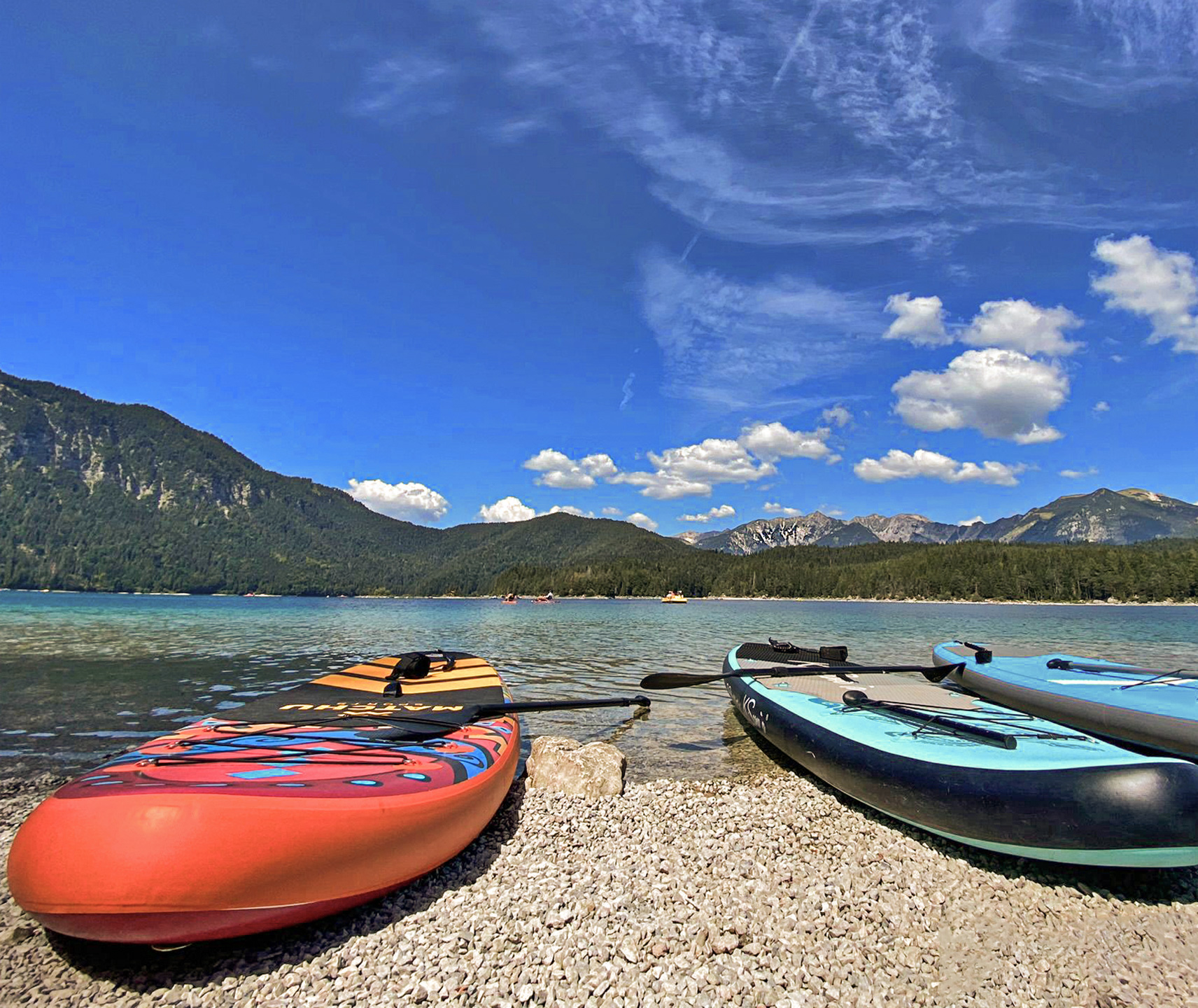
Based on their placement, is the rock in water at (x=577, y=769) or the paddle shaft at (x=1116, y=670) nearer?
the rock in water at (x=577, y=769)

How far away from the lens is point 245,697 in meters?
15.0

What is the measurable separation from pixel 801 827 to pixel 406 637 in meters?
33.1

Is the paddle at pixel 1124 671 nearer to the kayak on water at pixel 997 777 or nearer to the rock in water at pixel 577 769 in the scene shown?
the kayak on water at pixel 997 777

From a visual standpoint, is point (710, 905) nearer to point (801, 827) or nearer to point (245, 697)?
point (801, 827)

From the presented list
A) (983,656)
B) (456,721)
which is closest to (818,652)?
(983,656)

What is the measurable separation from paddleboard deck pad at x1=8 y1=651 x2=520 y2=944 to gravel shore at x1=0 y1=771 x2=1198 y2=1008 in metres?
0.45

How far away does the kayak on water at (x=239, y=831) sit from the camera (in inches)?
147

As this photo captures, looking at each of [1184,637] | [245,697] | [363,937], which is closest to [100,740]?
[245,697]

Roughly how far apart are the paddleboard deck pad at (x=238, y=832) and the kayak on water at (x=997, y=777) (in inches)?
182

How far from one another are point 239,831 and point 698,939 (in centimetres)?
360

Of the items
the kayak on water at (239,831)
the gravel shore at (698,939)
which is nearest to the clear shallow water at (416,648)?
the gravel shore at (698,939)

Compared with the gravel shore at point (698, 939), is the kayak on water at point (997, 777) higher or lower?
higher

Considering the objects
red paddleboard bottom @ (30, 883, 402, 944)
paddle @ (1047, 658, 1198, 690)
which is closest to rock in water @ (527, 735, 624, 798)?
red paddleboard bottom @ (30, 883, 402, 944)

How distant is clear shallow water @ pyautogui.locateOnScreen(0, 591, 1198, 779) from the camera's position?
1133cm
